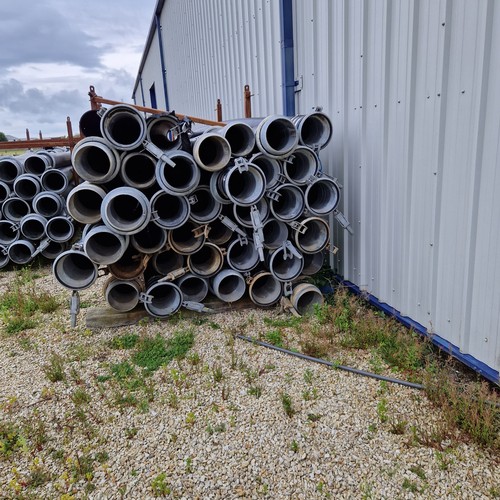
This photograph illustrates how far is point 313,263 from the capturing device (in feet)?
13.3

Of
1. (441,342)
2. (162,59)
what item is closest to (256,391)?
(441,342)

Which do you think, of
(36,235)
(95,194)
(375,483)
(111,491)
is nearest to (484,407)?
(375,483)

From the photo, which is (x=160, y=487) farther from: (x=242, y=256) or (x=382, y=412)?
(x=242, y=256)

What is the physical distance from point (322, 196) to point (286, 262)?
0.73 metres

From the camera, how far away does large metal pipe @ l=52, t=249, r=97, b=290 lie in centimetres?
363

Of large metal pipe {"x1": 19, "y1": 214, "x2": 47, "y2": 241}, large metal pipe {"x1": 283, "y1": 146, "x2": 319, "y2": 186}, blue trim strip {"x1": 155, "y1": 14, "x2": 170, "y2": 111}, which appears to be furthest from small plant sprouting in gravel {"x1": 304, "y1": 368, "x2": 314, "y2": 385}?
blue trim strip {"x1": 155, "y1": 14, "x2": 170, "y2": 111}

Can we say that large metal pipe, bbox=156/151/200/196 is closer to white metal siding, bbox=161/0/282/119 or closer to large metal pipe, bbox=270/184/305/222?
large metal pipe, bbox=270/184/305/222

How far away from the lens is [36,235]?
6129mm

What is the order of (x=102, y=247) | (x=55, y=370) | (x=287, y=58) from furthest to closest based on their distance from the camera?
(x=287, y=58), (x=102, y=247), (x=55, y=370)

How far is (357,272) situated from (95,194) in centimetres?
264

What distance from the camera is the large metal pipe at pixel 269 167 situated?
3.68 m

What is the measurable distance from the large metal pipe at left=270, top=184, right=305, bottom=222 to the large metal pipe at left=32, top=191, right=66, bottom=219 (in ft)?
12.2

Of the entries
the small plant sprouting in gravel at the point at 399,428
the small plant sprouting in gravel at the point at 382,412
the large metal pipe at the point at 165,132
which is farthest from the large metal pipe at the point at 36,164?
the small plant sprouting in gravel at the point at 399,428

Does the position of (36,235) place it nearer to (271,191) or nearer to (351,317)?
(271,191)
